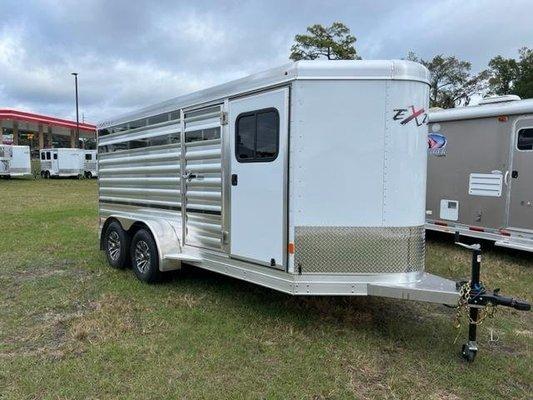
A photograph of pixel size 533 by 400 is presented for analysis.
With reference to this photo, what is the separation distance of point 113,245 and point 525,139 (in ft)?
21.5

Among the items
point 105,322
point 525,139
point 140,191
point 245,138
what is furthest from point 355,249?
point 525,139

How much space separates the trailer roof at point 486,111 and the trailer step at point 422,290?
4.37 metres

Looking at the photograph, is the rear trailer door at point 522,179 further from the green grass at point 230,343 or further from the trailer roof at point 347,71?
the trailer roof at point 347,71

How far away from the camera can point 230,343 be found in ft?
13.9

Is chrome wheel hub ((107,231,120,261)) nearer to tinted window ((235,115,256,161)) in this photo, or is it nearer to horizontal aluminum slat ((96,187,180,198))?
horizontal aluminum slat ((96,187,180,198))

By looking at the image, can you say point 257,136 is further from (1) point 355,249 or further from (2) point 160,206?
(2) point 160,206

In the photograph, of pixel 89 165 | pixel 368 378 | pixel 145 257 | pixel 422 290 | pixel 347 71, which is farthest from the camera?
pixel 89 165

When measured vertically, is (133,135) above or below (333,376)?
above

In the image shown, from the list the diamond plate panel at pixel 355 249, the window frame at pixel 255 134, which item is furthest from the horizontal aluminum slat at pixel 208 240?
the diamond plate panel at pixel 355 249

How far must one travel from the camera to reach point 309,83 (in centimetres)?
415

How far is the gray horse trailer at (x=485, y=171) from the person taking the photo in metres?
7.33

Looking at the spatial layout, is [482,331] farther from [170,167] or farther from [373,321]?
[170,167]

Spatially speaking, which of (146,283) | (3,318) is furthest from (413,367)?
(3,318)

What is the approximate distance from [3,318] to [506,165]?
290 inches
